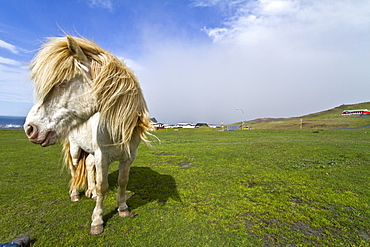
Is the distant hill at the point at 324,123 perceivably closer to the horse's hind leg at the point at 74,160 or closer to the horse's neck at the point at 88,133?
the horse's hind leg at the point at 74,160

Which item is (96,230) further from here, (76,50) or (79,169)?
(76,50)

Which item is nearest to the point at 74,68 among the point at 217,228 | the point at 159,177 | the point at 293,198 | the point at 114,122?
the point at 114,122

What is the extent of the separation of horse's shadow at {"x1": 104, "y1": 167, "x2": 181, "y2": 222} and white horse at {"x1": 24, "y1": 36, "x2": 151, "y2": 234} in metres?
1.07

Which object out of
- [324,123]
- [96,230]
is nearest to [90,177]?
[96,230]

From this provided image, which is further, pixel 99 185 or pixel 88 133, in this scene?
pixel 99 185

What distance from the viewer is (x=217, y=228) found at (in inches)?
109

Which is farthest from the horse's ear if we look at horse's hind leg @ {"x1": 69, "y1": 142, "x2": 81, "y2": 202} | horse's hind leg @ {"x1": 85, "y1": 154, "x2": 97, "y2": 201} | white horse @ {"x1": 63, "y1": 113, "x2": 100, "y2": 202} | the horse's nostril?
horse's hind leg @ {"x1": 85, "y1": 154, "x2": 97, "y2": 201}

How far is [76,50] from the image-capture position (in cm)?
213

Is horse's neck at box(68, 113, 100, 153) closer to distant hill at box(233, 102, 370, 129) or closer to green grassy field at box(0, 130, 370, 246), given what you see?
green grassy field at box(0, 130, 370, 246)

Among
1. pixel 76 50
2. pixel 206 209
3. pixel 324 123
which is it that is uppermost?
pixel 76 50

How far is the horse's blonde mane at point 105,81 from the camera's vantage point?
207 centimetres

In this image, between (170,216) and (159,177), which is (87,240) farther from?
(159,177)

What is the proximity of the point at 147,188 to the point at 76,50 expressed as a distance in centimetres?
344

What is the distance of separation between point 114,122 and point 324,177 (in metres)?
5.83
